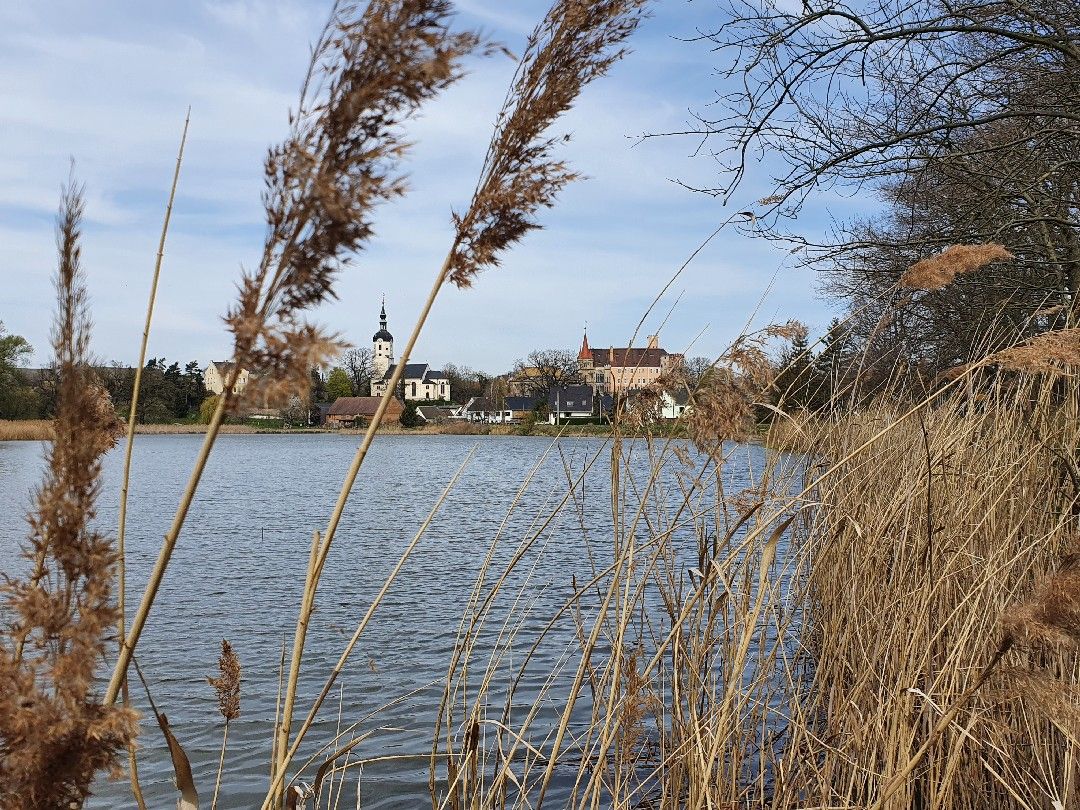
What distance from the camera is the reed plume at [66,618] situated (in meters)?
1.17

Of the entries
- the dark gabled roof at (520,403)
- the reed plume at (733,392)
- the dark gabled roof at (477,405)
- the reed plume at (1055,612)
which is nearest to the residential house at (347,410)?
the dark gabled roof at (477,405)

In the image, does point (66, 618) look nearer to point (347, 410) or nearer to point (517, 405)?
point (517, 405)

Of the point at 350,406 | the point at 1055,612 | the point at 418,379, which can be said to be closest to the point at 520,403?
the point at 350,406

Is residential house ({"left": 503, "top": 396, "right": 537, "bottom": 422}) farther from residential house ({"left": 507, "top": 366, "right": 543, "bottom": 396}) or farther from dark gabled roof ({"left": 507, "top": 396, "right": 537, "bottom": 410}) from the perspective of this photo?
residential house ({"left": 507, "top": 366, "right": 543, "bottom": 396})

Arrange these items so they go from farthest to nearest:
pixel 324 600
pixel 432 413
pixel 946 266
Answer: pixel 432 413, pixel 324 600, pixel 946 266

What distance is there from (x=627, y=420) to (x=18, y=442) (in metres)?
71.1

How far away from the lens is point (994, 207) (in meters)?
9.24

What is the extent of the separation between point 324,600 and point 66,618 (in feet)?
37.4

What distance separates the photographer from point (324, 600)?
1216 cm

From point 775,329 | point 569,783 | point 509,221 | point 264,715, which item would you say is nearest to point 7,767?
point 509,221

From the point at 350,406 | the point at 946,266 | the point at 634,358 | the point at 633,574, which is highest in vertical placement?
the point at 350,406

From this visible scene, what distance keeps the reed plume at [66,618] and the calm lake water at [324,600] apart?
14 cm

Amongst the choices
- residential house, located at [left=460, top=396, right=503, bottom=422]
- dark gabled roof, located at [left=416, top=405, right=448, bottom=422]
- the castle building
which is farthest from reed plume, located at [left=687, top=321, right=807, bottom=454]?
the castle building

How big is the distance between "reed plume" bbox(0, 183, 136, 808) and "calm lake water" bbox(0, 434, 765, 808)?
14 centimetres
